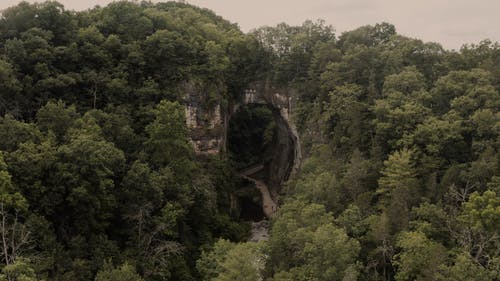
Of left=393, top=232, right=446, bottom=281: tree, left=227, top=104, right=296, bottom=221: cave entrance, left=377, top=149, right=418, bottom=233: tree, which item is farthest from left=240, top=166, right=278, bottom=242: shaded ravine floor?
left=393, top=232, right=446, bottom=281: tree

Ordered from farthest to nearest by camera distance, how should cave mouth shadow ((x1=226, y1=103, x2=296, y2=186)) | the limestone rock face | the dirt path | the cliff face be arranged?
cave mouth shadow ((x1=226, y1=103, x2=296, y2=186)) < the dirt path < the cliff face < the limestone rock face

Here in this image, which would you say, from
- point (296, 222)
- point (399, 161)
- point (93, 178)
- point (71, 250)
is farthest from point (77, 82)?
point (399, 161)

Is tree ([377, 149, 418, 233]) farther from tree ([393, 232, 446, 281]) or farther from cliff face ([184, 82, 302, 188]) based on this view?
cliff face ([184, 82, 302, 188])

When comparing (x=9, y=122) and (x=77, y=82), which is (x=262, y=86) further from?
(x=9, y=122)

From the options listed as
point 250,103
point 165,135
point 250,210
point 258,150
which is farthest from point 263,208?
point 165,135

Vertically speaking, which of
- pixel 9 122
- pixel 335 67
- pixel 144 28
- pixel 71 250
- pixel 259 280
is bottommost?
pixel 259 280

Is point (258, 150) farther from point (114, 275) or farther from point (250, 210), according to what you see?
point (114, 275)
